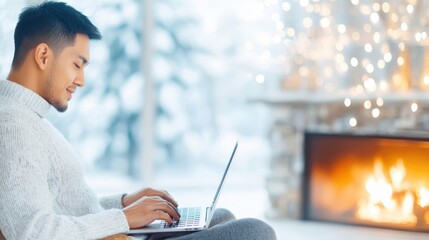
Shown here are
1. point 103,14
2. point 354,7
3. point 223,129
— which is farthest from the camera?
point 223,129

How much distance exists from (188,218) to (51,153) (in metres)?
0.40

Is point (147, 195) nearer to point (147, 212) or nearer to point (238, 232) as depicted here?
point (147, 212)

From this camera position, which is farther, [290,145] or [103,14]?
[103,14]

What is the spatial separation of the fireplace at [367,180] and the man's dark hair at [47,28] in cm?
189

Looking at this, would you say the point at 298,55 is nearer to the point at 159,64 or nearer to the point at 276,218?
the point at 276,218

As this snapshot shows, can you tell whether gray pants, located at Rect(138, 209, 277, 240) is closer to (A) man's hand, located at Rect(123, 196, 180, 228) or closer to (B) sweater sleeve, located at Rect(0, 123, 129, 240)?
(A) man's hand, located at Rect(123, 196, 180, 228)

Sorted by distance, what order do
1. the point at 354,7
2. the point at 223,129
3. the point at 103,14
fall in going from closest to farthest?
the point at 354,7 → the point at 103,14 → the point at 223,129

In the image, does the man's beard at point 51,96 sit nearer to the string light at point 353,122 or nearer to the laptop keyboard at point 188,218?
the laptop keyboard at point 188,218

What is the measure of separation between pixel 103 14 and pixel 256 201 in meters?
1.35

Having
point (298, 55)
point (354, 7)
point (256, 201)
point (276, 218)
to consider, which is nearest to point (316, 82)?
point (298, 55)

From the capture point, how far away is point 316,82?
3.83 m

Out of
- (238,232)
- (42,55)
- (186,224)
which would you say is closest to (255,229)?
(238,232)

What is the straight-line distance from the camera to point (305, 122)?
3.93m

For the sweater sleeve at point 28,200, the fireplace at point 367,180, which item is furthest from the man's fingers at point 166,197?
the fireplace at point 367,180
